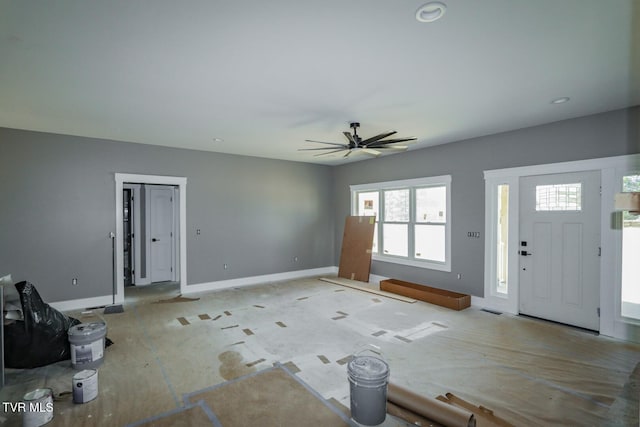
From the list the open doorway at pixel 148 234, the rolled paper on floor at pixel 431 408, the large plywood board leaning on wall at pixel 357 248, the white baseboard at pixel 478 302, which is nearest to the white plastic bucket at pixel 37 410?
the rolled paper on floor at pixel 431 408

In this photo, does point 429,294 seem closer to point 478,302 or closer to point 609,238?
point 478,302

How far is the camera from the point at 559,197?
4.24 m

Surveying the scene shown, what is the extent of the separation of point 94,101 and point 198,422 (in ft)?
11.3

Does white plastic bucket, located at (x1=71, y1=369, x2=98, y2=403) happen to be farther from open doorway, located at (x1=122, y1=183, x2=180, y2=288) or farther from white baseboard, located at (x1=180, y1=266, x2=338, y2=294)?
open doorway, located at (x1=122, y1=183, x2=180, y2=288)

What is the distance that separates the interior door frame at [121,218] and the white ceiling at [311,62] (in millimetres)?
1200

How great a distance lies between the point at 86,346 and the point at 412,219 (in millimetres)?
5393

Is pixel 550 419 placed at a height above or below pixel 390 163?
below

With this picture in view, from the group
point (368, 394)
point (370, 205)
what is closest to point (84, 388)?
point (368, 394)

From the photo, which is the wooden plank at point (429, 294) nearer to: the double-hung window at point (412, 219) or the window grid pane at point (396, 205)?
the double-hung window at point (412, 219)

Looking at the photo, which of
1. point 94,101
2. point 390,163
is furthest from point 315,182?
point 94,101

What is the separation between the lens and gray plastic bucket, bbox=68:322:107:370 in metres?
2.99

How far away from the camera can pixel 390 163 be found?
6.54 m

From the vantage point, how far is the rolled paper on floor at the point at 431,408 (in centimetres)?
205

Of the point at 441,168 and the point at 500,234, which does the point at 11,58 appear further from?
the point at 500,234
